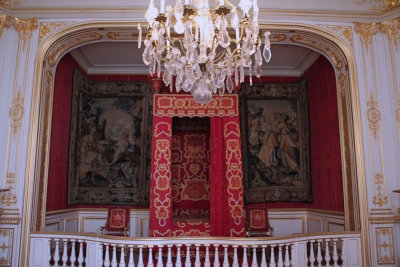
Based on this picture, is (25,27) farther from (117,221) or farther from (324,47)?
(324,47)

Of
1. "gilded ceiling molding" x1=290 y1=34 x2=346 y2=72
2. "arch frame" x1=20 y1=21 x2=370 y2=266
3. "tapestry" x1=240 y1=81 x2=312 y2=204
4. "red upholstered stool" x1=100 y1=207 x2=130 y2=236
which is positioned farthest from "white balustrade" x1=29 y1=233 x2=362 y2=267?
"gilded ceiling molding" x1=290 y1=34 x2=346 y2=72

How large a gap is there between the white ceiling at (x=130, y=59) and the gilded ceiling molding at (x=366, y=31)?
1.25 metres

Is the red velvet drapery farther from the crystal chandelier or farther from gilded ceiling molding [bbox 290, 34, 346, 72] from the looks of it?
the crystal chandelier

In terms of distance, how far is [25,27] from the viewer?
18.2ft

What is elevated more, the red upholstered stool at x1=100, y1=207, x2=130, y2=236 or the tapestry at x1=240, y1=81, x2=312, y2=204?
the tapestry at x1=240, y1=81, x2=312, y2=204

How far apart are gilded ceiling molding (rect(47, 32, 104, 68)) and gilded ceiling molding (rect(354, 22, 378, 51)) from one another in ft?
14.2

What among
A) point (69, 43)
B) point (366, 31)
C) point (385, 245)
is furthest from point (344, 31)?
point (69, 43)

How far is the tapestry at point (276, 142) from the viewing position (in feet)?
24.1

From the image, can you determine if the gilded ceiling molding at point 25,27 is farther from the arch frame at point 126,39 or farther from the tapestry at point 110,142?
the tapestry at point 110,142

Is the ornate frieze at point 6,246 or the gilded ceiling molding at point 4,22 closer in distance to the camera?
the ornate frieze at point 6,246

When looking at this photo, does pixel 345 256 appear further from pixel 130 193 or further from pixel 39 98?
pixel 39 98

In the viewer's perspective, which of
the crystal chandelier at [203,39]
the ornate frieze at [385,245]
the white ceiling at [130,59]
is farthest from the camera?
the white ceiling at [130,59]

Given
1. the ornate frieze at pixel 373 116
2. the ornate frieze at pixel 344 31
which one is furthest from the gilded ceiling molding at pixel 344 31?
the ornate frieze at pixel 373 116

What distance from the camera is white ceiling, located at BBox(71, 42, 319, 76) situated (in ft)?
22.5
